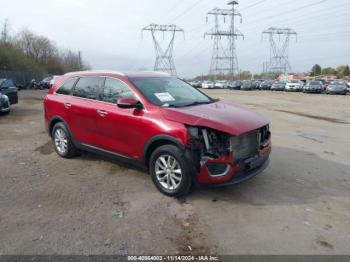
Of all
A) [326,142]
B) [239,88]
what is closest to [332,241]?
[326,142]

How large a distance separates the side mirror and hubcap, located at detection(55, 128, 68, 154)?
7.06ft

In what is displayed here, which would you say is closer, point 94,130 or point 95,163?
point 94,130

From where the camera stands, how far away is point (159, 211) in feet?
14.9

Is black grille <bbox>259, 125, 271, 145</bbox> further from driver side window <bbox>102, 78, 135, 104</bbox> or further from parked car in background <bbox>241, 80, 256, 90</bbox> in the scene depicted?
parked car in background <bbox>241, 80, 256, 90</bbox>

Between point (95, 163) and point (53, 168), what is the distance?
76cm

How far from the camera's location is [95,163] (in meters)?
6.66

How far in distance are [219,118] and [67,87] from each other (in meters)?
Answer: 3.54

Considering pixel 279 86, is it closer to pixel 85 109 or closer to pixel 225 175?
pixel 85 109

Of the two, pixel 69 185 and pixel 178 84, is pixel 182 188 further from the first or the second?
pixel 178 84

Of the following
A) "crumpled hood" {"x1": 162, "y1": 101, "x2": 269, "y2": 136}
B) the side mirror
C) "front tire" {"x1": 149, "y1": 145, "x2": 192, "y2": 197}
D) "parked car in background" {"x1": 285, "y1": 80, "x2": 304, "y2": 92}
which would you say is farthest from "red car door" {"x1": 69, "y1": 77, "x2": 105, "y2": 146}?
"parked car in background" {"x1": 285, "y1": 80, "x2": 304, "y2": 92}

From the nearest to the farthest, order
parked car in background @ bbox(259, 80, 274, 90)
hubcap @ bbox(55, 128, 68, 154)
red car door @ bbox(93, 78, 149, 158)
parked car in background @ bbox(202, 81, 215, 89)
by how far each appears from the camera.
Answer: red car door @ bbox(93, 78, 149, 158)
hubcap @ bbox(55, 128, 68, 154)
parked car in background @ bbox(259, 80, 274, 90)
parked car in background @ bbox(202, 81, 215, 89)

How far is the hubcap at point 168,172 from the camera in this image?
192 inches

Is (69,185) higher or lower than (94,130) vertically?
lower

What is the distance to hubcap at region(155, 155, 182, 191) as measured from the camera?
4879 millimetres
